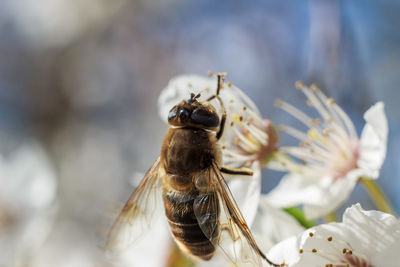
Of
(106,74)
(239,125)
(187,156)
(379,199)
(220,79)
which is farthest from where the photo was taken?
(106,74)

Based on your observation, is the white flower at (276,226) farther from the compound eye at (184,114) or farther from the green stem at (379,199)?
the compound eye at (184,114)

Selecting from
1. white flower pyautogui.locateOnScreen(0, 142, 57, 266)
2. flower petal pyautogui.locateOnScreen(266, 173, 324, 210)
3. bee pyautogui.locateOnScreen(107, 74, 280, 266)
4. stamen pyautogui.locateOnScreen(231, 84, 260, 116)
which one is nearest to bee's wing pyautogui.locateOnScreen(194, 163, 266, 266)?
bee pyautogui.locateOnScreen(107, 74, 280, 266)

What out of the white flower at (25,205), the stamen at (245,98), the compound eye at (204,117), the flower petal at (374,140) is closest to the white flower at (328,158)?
the flower petal at (374,140)

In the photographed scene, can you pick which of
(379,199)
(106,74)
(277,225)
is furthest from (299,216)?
(106,74)

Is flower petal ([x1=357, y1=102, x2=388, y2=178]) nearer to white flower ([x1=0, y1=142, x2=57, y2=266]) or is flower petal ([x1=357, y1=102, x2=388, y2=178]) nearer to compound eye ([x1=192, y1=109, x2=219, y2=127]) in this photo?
compound eye ([x1=192, y1=109, x2=219, y2=127])

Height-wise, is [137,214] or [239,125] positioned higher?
[239,125]

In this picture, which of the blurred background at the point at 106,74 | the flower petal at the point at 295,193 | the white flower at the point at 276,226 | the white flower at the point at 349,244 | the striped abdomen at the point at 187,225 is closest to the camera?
the white flower at the point at 349,244

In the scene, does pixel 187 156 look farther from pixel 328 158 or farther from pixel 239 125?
pixel 328 158
